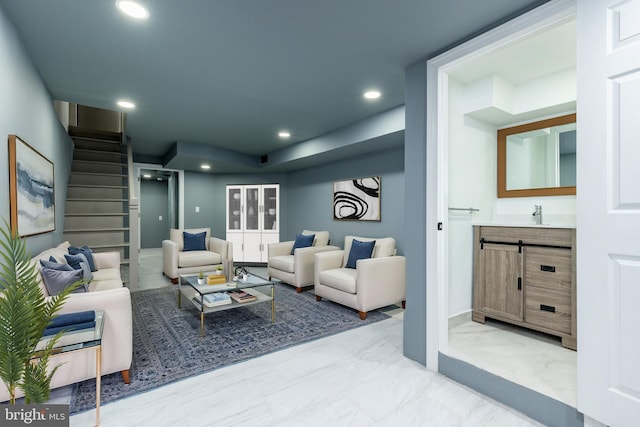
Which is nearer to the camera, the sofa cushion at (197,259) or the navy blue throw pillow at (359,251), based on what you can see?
the navy blue throw pillow at (359,251)

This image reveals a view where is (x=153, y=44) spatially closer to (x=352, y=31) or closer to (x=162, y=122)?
(x=352, y=31)

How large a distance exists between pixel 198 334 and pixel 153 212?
8.29 m

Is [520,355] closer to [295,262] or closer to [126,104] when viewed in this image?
[295,262]

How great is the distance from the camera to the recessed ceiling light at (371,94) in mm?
3129

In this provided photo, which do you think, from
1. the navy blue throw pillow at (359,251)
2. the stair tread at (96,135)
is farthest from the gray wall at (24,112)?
the navy blue throw pillow at (359,251)

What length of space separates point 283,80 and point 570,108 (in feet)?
8.42

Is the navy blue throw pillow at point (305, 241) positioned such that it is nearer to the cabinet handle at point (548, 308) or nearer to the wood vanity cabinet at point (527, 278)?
the wood vanity cabinet at point (527, 278)

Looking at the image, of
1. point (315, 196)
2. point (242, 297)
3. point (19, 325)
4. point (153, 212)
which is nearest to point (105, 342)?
point (19, 325)

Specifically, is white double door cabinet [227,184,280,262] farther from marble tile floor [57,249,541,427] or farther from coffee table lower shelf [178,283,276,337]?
marble tile floor [57,249,541,427]

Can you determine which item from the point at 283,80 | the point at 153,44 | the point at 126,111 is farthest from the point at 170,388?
the point at 126,111

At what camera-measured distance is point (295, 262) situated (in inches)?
180

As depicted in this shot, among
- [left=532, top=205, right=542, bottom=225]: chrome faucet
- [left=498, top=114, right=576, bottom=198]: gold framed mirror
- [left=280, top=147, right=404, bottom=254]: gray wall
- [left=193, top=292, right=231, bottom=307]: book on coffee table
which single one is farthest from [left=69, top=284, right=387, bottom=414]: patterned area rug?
[left=498, top=114, right=576, bottom=198]: gold framed mirror

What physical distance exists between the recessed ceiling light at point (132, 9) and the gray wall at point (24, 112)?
740 mm

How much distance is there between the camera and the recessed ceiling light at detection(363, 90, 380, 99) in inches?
123
